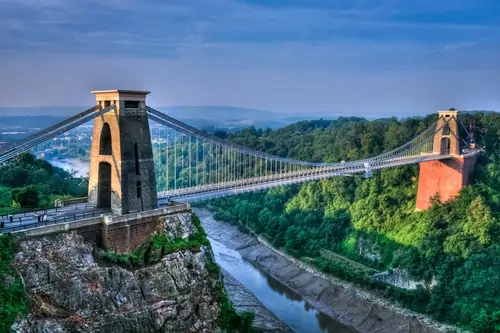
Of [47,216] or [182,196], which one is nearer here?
[47,216]

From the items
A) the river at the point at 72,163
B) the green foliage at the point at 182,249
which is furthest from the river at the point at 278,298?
the river at the point at 72,163

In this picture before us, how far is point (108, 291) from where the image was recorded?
13953mm

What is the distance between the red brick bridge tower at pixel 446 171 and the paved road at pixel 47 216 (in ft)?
61.8

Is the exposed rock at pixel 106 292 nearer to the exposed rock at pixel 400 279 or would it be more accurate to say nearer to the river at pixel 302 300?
the river at pixel 302 300

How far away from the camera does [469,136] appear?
3061 cm

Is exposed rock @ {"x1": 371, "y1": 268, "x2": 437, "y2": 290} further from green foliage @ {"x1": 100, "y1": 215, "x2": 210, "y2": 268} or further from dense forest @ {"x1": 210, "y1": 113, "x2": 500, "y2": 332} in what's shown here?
green foliage @ {"x1": 100, "y1": 215, "x2": 210, "y2": 268}

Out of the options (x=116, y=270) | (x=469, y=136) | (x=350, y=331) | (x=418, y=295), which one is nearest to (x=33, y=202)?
(x=116, y=270)

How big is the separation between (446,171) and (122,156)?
63.1 ft

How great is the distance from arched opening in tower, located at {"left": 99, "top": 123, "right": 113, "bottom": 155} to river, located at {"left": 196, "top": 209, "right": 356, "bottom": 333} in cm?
1174

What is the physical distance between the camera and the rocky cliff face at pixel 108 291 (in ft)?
42.0

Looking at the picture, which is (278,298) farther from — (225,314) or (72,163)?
(72,163)

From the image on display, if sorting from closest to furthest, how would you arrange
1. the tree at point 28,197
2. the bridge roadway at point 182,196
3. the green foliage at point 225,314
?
the bridge roadway at point 182,196, the green foliage at point 225,314, the tree at point 28,197

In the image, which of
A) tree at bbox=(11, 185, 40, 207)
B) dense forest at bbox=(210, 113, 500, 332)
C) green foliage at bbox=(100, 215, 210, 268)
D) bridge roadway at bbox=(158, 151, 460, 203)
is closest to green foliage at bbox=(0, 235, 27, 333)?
green foliage at bbox=(100, 215, 210, 268)

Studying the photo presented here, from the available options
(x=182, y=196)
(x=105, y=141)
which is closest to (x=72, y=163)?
(x=182, y=196)
